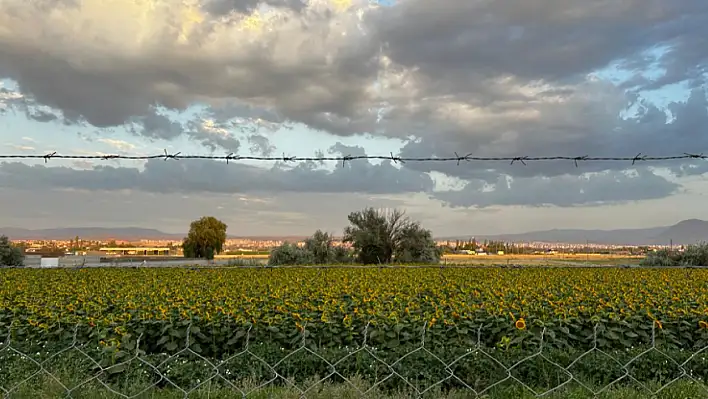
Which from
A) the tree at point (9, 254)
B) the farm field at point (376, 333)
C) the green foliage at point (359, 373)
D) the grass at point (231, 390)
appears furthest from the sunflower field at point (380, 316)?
the tree at point (9, 254)

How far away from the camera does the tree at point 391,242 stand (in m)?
23.0

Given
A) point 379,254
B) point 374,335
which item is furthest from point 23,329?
point 379,254

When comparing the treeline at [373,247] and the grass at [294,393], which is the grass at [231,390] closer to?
the grass at [294,393]

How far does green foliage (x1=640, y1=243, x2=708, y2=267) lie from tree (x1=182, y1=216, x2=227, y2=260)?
56.0 feet

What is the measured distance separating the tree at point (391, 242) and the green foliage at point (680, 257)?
8.02 meters

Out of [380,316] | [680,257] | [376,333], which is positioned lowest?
[376,333]

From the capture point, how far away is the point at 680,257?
21344mm

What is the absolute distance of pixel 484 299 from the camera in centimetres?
793

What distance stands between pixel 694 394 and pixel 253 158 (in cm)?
537

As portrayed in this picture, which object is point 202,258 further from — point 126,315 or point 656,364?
point 656,364

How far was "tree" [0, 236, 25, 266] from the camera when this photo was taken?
66.2 feet

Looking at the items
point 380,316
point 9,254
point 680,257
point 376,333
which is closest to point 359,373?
point 376,333

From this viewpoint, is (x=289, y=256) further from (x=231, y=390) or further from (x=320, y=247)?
(x=231, y=390)

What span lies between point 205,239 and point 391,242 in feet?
27.0
